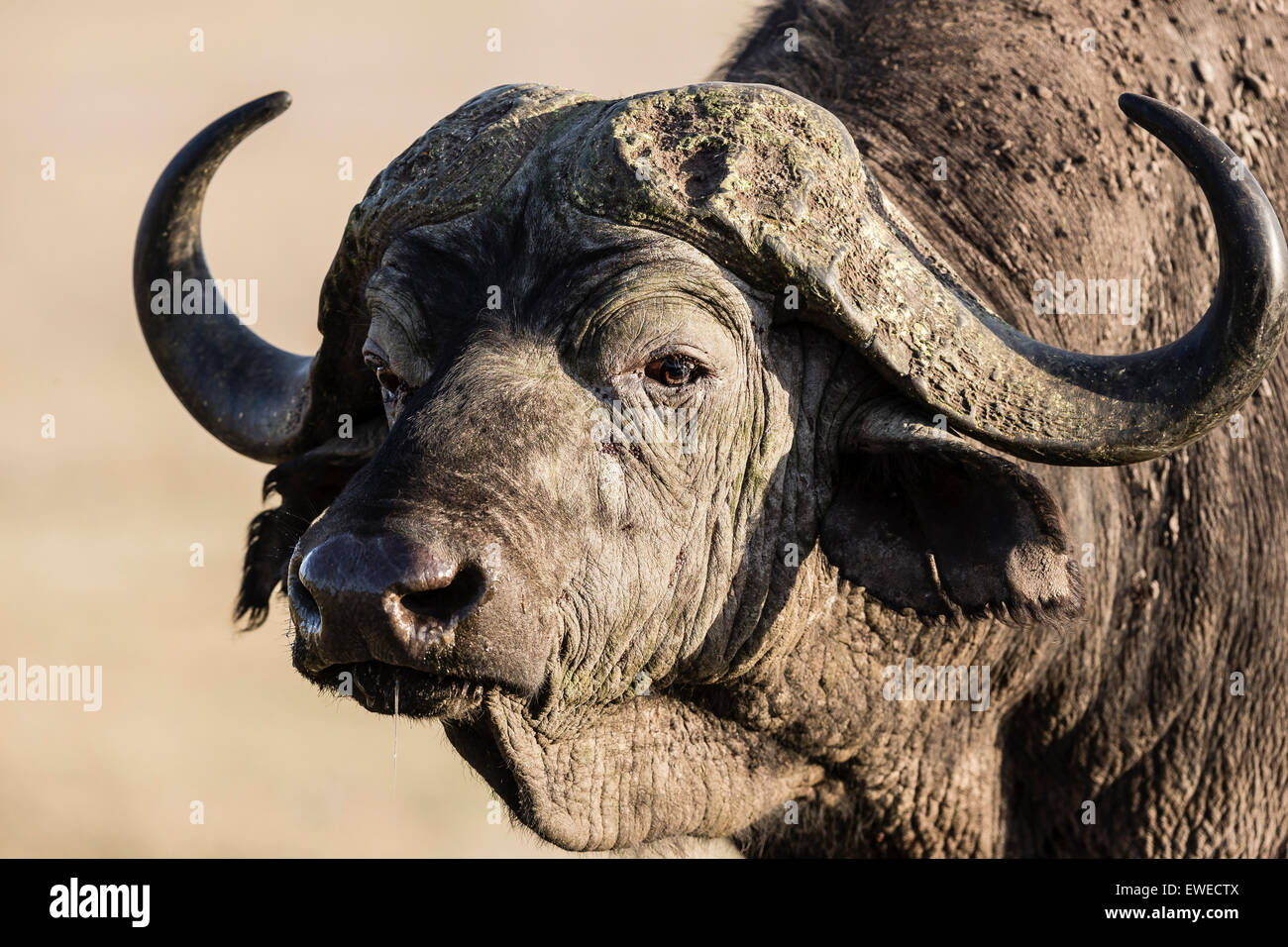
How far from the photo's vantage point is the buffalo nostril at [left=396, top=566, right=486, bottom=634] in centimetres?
313

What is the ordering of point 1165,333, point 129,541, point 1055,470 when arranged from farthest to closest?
point 129,541, point 1165,333, point 1055,470

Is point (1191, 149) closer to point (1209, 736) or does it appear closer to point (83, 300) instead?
point (1209, 736)

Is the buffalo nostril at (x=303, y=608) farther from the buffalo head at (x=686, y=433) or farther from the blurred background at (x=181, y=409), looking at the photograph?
the blurred background at (x=181, y=409)

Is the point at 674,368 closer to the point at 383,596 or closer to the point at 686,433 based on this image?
the point at 686,433

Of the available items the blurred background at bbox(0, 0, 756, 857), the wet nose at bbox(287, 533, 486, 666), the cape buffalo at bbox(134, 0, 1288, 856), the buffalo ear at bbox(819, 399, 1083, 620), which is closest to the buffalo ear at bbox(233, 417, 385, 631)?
the cape buffalo at bbox(134, 0, 1288, 856)

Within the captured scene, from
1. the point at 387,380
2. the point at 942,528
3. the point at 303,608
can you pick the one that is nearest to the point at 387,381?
the point at 387,380

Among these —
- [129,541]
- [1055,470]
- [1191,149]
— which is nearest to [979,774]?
[1055,470]

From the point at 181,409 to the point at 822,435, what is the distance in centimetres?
1837

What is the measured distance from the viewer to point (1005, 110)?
470cm

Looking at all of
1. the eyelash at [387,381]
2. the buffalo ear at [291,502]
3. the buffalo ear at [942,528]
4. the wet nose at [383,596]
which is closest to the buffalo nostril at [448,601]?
the wet nose at [383,596]

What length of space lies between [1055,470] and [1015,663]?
0.65 meters

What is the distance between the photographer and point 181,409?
2080 centimetres

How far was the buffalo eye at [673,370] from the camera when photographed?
368 centimetres

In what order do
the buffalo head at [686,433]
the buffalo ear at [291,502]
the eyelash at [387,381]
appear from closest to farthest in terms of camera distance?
1. the buffalo head at [686,433]
2. the eyelash at [387,381]
3. the buffalo ear at [291,502]
